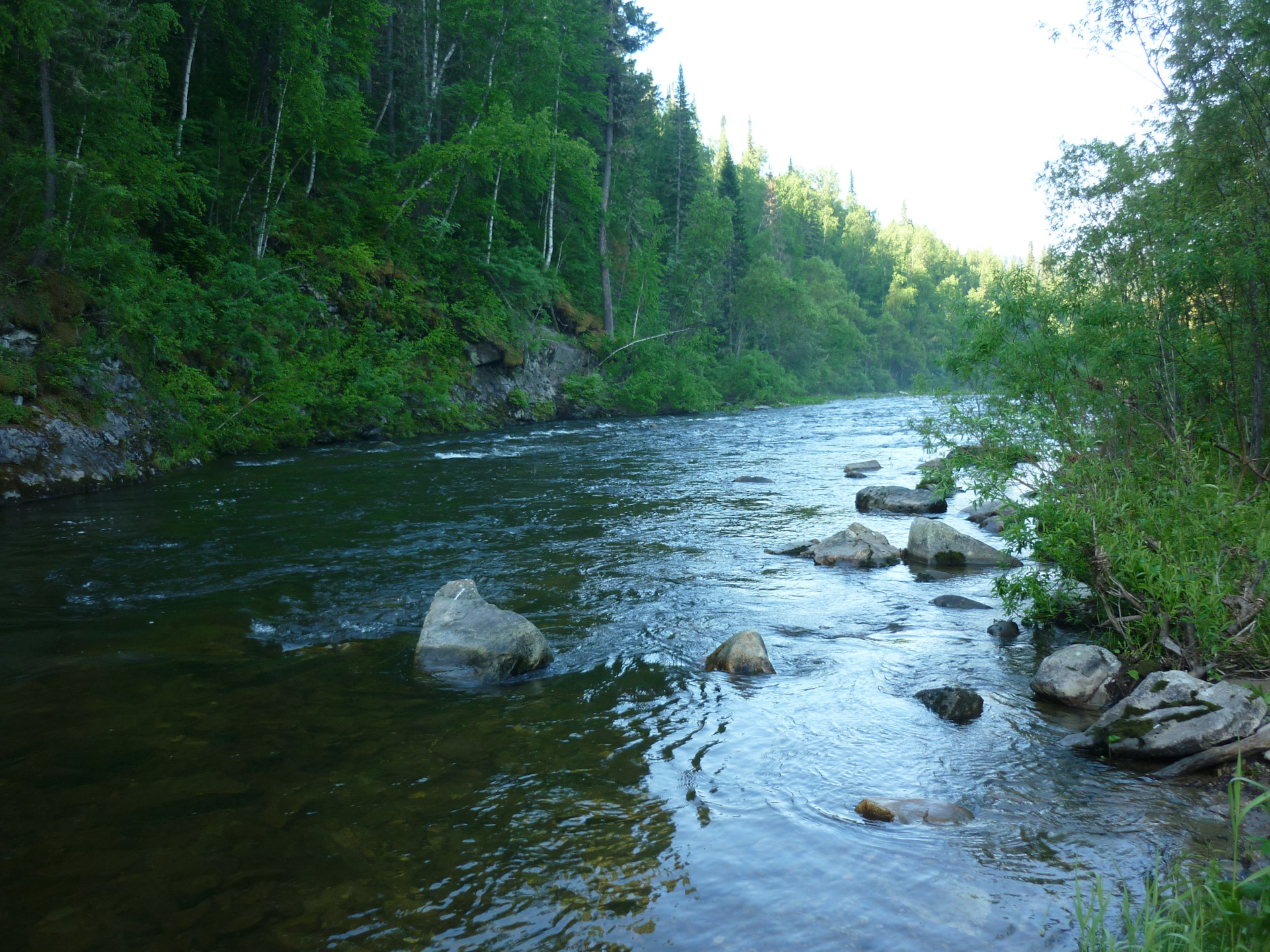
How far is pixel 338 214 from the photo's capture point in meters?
26.7

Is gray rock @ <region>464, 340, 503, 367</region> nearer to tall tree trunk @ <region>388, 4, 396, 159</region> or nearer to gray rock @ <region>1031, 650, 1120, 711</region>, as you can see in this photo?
tall tree trunk @ <region>388, 4, 396, 159</region>

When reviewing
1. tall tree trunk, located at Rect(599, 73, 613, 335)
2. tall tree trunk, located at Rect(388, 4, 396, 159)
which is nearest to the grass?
tall tree trunk, located at Rect(388, 4, 396, 159)

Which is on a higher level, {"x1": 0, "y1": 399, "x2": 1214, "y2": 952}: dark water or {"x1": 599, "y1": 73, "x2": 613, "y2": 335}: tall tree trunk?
{"x1": 599, "y1": 73, "x2": 613, "y2": 335}: tall tree trunk

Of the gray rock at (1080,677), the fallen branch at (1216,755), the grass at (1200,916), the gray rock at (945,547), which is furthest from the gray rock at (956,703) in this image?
the gray rock at (945,547)

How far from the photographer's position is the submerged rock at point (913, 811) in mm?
3947

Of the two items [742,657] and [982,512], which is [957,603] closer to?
[742,657]

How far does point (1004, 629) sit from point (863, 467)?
11230 mm

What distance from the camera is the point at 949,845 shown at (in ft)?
12.2

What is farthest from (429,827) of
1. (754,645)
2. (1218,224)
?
(1218,224)

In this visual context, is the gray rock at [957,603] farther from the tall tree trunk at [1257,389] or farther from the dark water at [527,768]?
the tall tree trunk at [1257,389]

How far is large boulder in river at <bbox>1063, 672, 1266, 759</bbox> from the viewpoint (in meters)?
4.34

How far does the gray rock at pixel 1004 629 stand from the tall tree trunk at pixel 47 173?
15.8 metres

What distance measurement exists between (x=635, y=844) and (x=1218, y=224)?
8.15 meters

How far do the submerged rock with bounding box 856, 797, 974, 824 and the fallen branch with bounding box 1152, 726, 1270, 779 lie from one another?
131 centimetres
